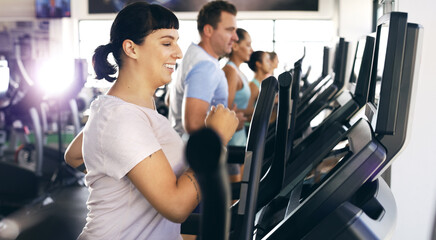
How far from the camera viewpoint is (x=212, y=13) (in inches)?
90.4

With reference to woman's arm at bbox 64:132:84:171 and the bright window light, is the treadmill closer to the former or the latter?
woman's arm at bbox 64:132:84:171

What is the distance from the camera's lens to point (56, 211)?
13.1 ft

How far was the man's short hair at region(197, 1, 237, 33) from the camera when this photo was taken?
7.48ft

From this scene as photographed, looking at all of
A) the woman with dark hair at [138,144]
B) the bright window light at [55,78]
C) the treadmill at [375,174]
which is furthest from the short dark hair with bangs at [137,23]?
the bright window light at [55,78]

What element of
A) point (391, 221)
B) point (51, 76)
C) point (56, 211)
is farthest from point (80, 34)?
point (391, 221)

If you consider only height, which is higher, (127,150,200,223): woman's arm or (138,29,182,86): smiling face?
(138,29,182,86): smiling face

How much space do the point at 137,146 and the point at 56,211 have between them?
10.9 feet

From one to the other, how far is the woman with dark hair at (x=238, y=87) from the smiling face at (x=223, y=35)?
323mm

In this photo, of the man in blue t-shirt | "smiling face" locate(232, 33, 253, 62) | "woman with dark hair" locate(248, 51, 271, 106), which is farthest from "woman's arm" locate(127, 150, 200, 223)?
"woman with dark hair" locate(248, 51, 271, 106)

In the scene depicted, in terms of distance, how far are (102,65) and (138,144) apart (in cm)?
39

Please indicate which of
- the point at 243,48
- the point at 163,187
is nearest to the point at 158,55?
the point at 163,187

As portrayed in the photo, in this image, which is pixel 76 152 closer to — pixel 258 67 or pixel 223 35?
pixel 223 35

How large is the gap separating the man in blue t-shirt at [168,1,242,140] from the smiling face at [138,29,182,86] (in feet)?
2.56

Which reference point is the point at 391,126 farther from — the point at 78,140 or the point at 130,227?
the point at 78,140
